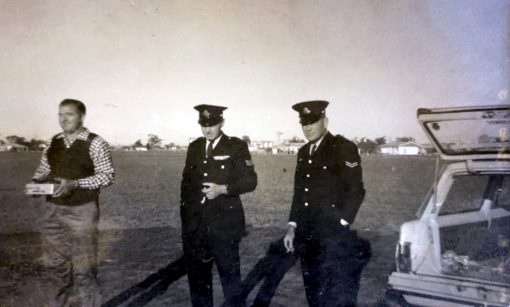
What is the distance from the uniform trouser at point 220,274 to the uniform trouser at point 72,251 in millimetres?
790

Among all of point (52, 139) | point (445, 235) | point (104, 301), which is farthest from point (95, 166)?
point (445, 235)

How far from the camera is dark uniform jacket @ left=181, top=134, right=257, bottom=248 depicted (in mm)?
3406

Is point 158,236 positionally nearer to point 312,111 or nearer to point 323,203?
point 323,203

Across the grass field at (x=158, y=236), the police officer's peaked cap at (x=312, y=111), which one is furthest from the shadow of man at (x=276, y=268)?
the police officer's peaked cap at (x=312, y=111)

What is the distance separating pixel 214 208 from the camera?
11.2 ft

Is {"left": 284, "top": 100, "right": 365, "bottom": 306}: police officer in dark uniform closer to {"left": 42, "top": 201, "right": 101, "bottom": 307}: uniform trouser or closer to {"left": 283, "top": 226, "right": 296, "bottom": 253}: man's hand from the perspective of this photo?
{"left": 283, "top": 226, "right": 296, "bottom": 253}: man's hand

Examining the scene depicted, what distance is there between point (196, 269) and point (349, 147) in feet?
5.51

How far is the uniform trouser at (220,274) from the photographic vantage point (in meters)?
3.36

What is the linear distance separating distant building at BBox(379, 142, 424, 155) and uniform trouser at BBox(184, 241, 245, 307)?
8129cm

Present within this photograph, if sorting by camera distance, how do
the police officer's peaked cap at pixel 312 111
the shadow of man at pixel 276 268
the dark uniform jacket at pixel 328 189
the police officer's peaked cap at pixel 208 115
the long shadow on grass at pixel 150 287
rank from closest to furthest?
the dark uniform jacket at pixel 328 189 → the police officer's peaked cap at pixel 312 111 → the police officer's peaked cap at pixel 208 115 → the long shadow on grass at pixel 150 287 → the shadow of man at pixel 276 268

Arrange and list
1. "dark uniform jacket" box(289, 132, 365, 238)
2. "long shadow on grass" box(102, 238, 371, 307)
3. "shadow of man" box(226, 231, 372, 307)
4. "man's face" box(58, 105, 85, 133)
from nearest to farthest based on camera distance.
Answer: "dark uniform jacket" box(289, 132, 365, 238) → "man's face" box(58, 105, 85, 133) → "long shadow on grass" box(102, 238, 371, 307) → "shadow of man" box(226, 231, 372, 307)

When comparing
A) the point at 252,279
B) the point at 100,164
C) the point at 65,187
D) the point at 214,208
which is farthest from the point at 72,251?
the point at 252,279

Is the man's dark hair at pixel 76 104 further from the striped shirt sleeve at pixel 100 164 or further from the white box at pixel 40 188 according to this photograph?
the white box at pixel 40 188

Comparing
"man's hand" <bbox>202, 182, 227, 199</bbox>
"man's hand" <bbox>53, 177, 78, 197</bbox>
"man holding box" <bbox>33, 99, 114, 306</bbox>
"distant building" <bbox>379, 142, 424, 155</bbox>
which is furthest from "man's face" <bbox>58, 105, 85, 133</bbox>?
"distant building" <bbox>379, 142, 424, 155</bbox>
